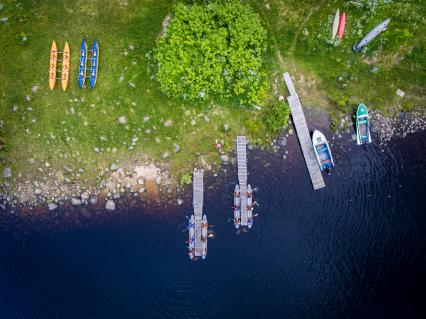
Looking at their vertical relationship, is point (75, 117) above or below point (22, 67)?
below

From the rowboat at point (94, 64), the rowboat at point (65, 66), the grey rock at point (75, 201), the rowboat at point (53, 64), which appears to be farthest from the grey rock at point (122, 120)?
the grey rock at point (75, 201)

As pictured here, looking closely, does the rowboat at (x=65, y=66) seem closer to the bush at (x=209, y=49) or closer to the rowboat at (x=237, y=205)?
the bush at (x=209, y=49)

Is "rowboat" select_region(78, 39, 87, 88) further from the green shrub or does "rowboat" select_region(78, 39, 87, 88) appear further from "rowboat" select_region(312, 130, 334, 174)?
"rowboat" select_region(312, 130, 334, 174)

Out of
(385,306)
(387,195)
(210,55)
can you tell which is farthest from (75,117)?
(385,306)

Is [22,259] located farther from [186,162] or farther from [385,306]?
[385,306]

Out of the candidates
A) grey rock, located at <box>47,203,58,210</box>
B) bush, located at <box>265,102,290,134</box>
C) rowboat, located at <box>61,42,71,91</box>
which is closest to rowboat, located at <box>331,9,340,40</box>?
bush, located at <box>265,102,290,134</box>

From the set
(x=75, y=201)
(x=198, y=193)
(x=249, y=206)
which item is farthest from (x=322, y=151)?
(x=75, y=201)

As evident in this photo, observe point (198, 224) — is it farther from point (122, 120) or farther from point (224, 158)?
point (122, 120)
